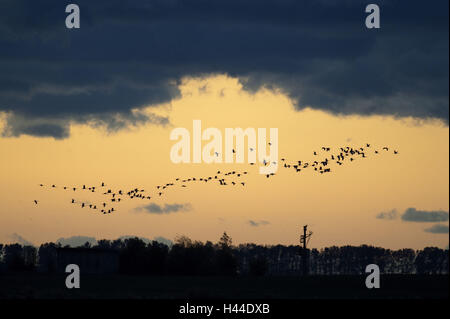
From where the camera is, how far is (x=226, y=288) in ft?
307

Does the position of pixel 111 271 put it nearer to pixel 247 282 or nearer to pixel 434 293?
pixel 247 282

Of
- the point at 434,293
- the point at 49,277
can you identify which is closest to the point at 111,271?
the point at 49,277

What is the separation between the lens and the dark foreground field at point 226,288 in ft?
264

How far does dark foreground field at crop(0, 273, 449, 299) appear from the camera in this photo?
3167 inches

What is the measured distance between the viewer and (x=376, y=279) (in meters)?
104
